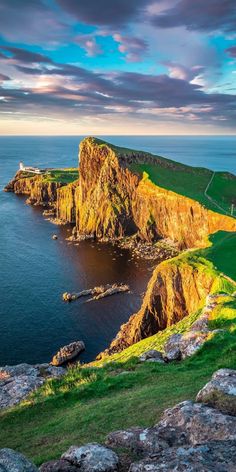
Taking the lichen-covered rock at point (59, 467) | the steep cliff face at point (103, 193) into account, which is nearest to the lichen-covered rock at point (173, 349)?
the lichen-covered rock at point (59, 467)

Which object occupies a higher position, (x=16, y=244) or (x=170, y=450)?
(x=170, y=450)

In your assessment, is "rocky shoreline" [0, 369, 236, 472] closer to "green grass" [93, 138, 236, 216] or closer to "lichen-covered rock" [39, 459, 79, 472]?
"lichen-covered rock" [39, 459, 79, 472]

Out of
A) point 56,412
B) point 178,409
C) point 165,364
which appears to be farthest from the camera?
point 165,364

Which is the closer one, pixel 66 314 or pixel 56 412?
pixel 56 412

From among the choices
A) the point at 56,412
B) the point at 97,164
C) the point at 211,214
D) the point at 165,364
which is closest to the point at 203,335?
the point at 165,364

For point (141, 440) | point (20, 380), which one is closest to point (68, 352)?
point (20, 380)

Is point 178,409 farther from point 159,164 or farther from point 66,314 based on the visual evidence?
point 159,164

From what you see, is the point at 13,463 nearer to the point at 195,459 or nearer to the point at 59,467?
the point at 59,467
